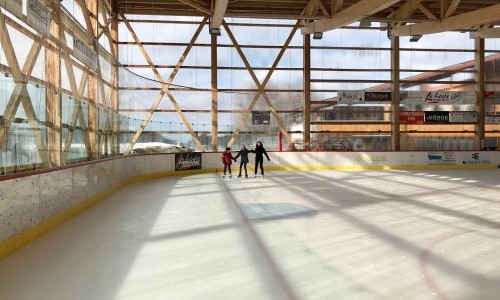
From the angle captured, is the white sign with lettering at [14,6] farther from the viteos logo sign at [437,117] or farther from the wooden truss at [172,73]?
the viteos logo sign at [437,117]

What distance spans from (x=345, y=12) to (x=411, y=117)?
9.40 metres

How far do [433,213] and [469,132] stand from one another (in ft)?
53.8

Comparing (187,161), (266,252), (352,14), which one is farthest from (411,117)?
(266,252)

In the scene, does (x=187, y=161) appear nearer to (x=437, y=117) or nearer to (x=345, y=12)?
(x=345, y=12)

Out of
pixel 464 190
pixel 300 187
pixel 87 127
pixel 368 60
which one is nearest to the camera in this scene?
pixel 87 127

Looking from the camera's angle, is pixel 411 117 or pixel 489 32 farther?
pixel 411 117

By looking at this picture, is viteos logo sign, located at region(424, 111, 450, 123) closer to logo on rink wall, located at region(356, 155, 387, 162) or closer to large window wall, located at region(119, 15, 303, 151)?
logo on rink wall, located at region(356, 155, 387, 162)

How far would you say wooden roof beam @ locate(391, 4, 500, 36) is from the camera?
1293 centimetres

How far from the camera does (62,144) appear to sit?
24.3 ft

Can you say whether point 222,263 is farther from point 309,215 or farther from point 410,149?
point 410,149

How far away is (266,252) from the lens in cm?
492

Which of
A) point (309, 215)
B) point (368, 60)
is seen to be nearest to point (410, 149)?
point (368, 60)

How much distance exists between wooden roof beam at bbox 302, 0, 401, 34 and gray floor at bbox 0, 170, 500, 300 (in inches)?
254

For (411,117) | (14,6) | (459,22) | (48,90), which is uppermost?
(459,22)
